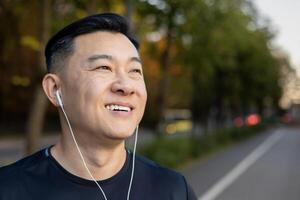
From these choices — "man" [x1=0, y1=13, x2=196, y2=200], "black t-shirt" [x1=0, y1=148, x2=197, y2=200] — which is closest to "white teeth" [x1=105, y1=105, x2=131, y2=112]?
"man" [x1=0, y1=13, x2=196, y2=200]

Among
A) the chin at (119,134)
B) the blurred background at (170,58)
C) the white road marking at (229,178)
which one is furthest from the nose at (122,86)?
the white road marking at (229,178)

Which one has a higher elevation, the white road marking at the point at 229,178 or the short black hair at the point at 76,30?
the short black hair at the point at 76,30

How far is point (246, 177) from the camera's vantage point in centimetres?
1415

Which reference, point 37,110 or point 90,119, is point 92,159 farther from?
point 37,110

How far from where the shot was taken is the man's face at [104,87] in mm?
1501

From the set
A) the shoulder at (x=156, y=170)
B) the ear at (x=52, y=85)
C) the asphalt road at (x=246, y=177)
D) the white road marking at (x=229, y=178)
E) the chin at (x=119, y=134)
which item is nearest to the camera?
the chin at (x=119, y=134)

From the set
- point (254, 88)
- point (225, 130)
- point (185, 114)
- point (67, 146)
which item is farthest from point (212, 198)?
point (185, 114)

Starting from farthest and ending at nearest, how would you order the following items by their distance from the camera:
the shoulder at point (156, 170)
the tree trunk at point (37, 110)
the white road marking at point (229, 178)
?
1. the white road marking at point (229, 178)
2. the tree trunk at point (37, 110)
3. the shoulder at point (156, 170)

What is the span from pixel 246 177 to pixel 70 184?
13.0 metres

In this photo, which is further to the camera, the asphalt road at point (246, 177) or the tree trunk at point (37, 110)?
the asphalt road at point (246, 177)

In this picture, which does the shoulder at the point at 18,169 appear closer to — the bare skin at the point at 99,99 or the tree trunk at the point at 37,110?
the bare skin at the point at 99,99

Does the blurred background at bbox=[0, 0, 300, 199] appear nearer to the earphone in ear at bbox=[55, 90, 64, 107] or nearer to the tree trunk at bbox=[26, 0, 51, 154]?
the tree trunk at bbox=[26, 0, 51, 154]

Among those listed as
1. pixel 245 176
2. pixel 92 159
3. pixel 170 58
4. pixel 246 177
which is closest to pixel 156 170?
pixel 92 159

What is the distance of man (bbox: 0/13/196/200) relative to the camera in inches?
59.5
